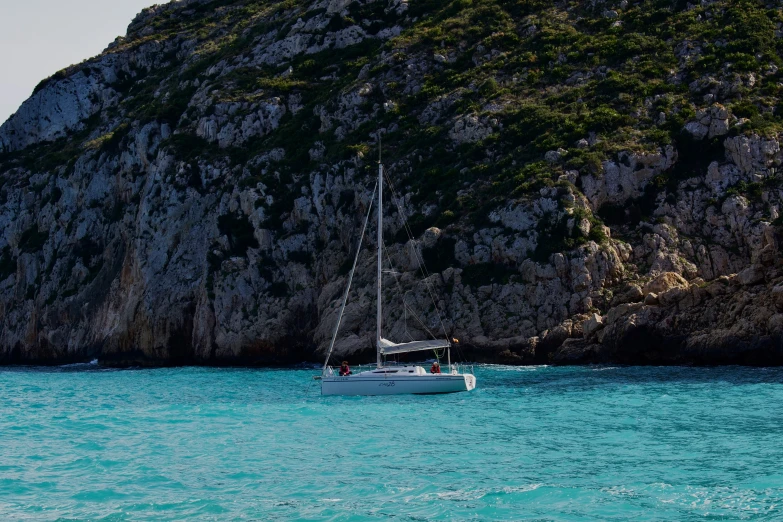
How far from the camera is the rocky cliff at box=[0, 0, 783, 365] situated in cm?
4803

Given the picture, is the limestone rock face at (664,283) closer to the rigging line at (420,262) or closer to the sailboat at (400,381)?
the rigging line at (420,262)

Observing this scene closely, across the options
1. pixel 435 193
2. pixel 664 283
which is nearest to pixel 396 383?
pixel 664 283

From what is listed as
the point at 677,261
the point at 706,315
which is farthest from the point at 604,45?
the point at 706,315

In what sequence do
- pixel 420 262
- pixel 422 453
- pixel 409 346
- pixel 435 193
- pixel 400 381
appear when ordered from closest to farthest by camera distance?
1. pixel 422 453
2. pixel 400 381
3. pixel 409 346
4. pixel 420 262
5. pixel 435 193

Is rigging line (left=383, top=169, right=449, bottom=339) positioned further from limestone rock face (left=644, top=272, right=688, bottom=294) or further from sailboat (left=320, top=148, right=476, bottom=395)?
limestone rock face (left=644, top=272, right=688, bottom=294)

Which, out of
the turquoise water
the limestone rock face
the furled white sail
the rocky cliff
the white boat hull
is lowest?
the turquoise water

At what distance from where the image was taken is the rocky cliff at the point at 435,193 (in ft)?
158

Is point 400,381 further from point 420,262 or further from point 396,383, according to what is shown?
point 420,262

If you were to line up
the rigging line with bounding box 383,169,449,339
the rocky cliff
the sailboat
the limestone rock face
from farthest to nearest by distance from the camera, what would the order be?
the rigging line with bounding box 383,169,449,339, the rocky cliff, the limestone rock face, the sailboat

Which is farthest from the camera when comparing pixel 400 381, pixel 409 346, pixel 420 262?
pixel 420 262

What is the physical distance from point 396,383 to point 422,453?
1334cm

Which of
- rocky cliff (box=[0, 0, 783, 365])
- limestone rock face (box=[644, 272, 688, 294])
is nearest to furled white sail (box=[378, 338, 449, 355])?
rocky cliff (box=[0, 0, 783, 365])

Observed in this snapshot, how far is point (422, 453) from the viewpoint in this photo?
24266 millimetres

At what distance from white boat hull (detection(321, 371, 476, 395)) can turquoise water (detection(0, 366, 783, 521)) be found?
2.03ft
